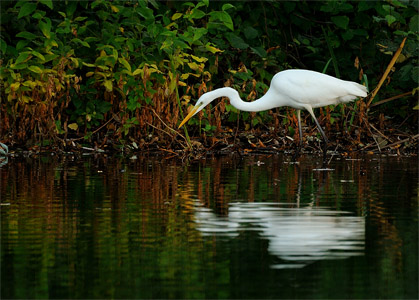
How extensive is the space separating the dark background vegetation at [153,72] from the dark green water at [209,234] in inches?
115

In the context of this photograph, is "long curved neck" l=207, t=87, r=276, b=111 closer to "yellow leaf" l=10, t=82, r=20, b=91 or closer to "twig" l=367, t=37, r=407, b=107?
"twig" l=367, t=37, r=407, b=107

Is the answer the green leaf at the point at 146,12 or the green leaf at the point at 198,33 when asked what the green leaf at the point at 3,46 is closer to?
the green leaf at the point at 146,12

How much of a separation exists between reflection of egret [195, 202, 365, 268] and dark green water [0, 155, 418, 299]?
0.5 inches

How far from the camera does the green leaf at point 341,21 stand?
1669 cm

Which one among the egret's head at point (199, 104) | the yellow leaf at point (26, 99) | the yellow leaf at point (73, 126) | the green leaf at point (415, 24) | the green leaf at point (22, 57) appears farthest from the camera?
the green leaf at point (415, 24)

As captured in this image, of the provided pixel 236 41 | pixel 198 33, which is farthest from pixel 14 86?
pixel 236 41

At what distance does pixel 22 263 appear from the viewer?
5785 millimetres

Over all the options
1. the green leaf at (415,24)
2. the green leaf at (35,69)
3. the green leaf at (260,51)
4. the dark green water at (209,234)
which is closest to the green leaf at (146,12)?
the green leaf at (35,69)

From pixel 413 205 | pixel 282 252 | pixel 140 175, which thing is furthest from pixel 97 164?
pixel 282 252

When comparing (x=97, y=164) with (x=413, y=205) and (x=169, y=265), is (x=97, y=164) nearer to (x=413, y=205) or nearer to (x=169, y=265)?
(x=413, y=205)

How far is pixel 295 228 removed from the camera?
706 cm

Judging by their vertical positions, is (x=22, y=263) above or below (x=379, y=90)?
below

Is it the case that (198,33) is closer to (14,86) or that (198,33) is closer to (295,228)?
(14,86)

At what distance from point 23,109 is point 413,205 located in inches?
297
